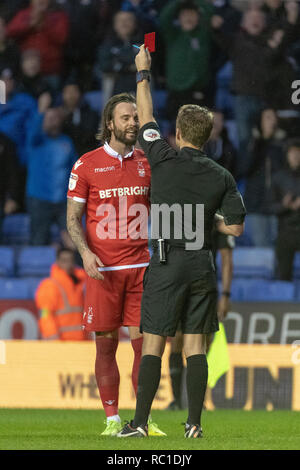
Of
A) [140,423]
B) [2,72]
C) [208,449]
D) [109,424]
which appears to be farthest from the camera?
[2,72]

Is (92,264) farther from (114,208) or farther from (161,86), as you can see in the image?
(161,86)

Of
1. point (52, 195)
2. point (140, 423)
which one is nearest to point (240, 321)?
point (52, 195)

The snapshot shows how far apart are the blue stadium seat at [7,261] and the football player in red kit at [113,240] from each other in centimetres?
548

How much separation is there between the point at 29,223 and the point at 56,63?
1.98m

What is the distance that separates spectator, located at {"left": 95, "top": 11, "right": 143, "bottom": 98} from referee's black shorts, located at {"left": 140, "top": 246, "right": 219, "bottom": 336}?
6290mm

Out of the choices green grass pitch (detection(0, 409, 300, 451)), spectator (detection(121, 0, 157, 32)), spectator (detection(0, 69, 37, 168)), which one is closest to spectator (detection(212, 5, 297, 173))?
spectator (detection(121, 0, 157, 32))

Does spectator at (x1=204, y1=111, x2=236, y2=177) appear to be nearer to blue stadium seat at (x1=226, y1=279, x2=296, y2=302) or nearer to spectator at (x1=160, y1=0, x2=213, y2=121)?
spectator at (x1=160, y1=0, x2=213, y2=121)

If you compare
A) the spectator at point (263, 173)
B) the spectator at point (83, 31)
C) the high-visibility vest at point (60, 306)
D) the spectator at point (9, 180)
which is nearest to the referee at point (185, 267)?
the high-visibility vest at point (60, 306)

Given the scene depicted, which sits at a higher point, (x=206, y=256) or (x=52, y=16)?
(x=52, y=16)

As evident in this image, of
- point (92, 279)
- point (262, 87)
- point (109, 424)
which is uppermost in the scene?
point (262, 87)

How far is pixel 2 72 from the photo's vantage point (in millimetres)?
11547

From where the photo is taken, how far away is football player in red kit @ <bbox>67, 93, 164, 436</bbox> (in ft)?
18.1

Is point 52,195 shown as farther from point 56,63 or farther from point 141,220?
point 141,220

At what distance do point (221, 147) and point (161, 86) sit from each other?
1218 millimetres
